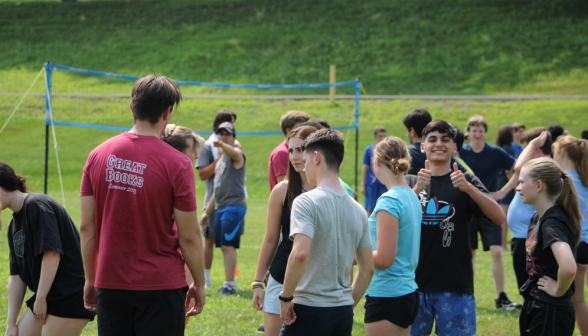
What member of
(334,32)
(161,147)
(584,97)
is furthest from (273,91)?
(161,147)

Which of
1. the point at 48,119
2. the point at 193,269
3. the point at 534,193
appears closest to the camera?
the point at 193,269

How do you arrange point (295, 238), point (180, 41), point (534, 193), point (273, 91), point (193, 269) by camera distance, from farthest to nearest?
point (180, 41) < point (273, 91) < point (534, 193) < point (193, 269) < point (295, 238)

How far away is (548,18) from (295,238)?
30.8 m

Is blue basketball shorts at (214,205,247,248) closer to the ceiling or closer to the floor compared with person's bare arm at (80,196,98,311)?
closer to the floor

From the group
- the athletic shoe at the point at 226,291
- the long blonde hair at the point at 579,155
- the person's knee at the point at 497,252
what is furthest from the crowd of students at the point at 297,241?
the athletic shoe at the point at 226,291

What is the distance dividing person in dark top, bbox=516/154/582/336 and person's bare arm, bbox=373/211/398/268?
1.09 m

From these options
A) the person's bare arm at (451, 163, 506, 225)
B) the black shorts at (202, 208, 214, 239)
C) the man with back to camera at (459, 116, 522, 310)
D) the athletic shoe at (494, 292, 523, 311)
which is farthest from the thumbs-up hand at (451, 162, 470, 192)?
the black shorts at (202, 208, 214, 239)

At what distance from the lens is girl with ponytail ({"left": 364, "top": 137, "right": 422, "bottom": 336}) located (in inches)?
114

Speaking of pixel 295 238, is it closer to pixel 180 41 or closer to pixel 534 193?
pixel 534 193

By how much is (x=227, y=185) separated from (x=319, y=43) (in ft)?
79.6

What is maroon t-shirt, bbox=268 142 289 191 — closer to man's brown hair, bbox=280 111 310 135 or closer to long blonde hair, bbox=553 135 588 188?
man's brown hair, bbox=280 111 310 135

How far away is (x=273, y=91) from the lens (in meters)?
24.7

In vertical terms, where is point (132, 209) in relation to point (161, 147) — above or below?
below

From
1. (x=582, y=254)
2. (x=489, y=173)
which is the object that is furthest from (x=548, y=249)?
(x=489, y=173)
